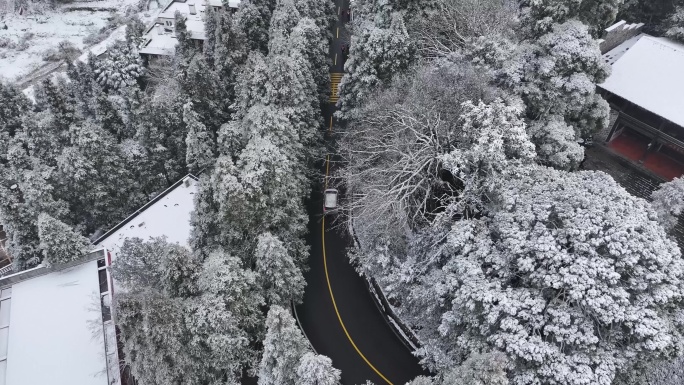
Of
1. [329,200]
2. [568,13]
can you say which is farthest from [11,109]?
[568,13]

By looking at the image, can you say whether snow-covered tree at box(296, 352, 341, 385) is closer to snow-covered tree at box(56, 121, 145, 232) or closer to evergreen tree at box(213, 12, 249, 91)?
snow-covered tree at box(56, 121, 145, 232)

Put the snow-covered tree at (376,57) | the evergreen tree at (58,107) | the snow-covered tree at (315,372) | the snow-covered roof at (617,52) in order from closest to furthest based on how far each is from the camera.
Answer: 1. the snow-covered tree at (315,372)
2. the snow-covered tree at (376,57)
3. the evergreen tree at (58,107)
4. the snow-covered roof at (617,52)

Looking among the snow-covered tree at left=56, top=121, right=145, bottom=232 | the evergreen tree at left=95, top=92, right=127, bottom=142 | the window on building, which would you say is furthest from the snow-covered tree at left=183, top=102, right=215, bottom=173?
the window on building

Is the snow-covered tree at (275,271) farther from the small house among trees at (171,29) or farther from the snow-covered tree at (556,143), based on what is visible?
the small house among trees at (171,29)

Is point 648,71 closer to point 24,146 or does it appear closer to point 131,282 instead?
point 131,282

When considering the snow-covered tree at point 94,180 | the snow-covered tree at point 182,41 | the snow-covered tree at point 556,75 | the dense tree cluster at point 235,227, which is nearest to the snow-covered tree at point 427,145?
the snow-covered tree at point 556,75

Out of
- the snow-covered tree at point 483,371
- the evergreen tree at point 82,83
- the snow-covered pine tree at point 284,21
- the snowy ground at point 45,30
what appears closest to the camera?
the snow-covered tree at point 483,371
